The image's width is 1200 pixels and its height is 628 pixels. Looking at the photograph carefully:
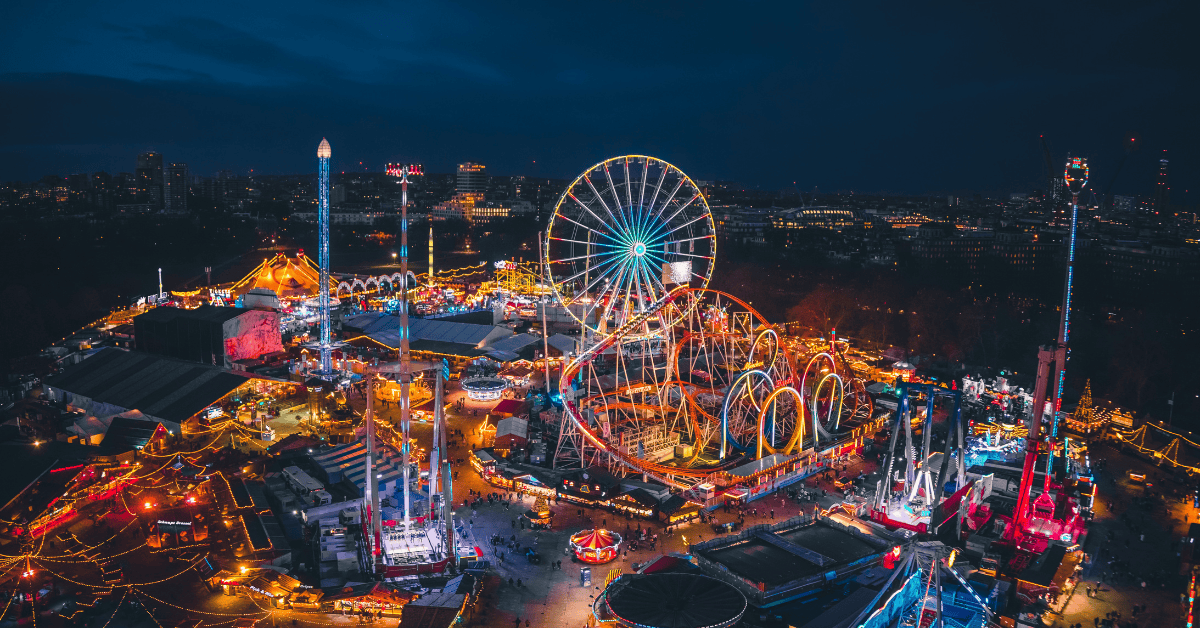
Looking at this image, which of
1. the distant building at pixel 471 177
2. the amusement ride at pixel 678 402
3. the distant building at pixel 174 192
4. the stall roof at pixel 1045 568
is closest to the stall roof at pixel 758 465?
the amusement ride at pixel 678 402

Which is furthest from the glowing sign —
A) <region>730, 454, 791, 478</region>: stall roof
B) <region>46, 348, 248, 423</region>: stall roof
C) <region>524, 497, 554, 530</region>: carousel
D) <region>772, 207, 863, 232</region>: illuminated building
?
<region>772, 207, 863, 232</region>: illuminated building

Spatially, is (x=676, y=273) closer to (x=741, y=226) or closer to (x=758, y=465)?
(x=758, y=465)

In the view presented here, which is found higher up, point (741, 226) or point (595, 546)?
point (741, 226)

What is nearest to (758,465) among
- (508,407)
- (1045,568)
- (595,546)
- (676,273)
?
(595,546)

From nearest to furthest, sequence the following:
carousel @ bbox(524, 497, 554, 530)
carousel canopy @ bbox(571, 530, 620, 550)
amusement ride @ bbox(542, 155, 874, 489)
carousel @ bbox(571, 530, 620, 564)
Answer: carousel @ bbox(571, 530, 620, 564) → carousel canopy @ bbox(571, 530, 620, 550) → carousel @ bbox(524, 497, 554, 530) → amusement ride @ bbox(542, 155, 874, 489)

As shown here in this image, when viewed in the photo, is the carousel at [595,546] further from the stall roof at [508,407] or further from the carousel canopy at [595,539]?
the stall roof at [508,407]

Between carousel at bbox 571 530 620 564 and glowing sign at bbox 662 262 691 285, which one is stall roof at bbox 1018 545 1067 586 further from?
glowing sign at bbox 662 262 691 285

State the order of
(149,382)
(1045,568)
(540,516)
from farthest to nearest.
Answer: (149,382) < (540,516) < (1045,568)
